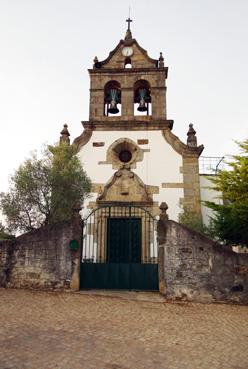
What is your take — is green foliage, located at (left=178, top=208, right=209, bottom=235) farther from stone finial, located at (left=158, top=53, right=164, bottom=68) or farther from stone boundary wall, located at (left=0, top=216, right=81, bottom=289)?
stone finial, located at (left=158, top=53, right=164, bottom=68)

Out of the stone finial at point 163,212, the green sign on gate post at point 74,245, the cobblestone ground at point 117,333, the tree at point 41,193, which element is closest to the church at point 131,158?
the tree at point 41,193

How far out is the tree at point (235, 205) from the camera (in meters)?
8.73

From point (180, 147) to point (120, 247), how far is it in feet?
17.6

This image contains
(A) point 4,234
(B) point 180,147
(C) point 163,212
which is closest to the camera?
(C) point 163,212

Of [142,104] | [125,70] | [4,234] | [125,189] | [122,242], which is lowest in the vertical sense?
[122,242]

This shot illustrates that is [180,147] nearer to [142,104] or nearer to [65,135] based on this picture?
[142,104]

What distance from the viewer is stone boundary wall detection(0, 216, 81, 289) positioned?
29.7 ft

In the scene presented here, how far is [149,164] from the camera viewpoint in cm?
1405

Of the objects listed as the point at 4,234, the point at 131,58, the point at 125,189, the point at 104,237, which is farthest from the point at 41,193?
the point at 131,58

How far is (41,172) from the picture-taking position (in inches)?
427

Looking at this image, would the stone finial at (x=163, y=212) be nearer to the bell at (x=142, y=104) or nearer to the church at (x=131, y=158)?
the church at (x=131, y=158)

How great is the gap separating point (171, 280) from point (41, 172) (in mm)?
5570

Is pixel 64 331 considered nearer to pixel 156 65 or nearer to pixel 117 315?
pixel 117 315

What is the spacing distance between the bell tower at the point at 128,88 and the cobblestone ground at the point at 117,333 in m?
9.06
